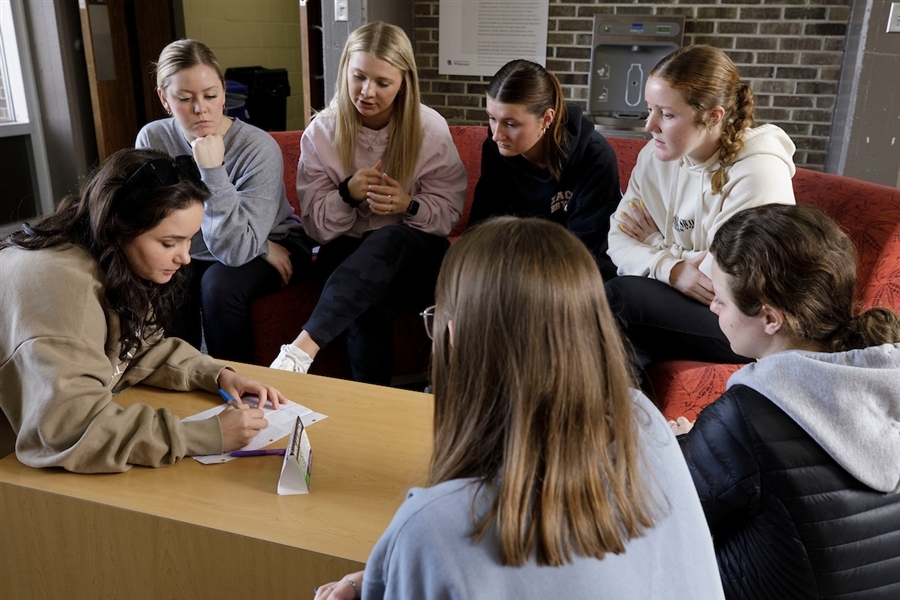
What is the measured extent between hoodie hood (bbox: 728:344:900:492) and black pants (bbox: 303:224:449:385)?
1.42 m

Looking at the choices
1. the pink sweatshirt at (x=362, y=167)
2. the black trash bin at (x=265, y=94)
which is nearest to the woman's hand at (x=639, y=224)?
the pink sweatshirt at (x=362, y=167)

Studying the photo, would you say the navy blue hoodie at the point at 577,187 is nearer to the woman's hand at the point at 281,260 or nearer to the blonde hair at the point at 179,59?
the woman's hand at the point at 281,260

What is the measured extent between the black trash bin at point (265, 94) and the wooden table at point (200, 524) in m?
4.39

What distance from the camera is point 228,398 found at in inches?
61.1

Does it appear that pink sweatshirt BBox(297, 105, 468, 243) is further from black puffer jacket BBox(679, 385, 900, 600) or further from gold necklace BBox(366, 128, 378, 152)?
black puffer jacket BBox(679, 385, 900, 600)

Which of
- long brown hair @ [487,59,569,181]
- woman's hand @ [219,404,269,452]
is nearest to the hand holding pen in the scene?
woman's hand @ [219,404,269,452]

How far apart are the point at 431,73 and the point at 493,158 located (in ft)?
7.42

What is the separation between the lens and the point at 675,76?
193 cm

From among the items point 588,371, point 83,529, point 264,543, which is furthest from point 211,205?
point 588,371

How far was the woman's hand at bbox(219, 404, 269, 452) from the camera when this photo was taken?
1.38 m

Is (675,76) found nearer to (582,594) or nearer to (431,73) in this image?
(582,594)

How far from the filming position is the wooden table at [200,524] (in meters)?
1.16

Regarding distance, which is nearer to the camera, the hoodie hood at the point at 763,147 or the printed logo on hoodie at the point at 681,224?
the hoodie hood at the point at 763,147

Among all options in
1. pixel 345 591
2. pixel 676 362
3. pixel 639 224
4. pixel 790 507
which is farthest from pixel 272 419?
pixel 639 224
